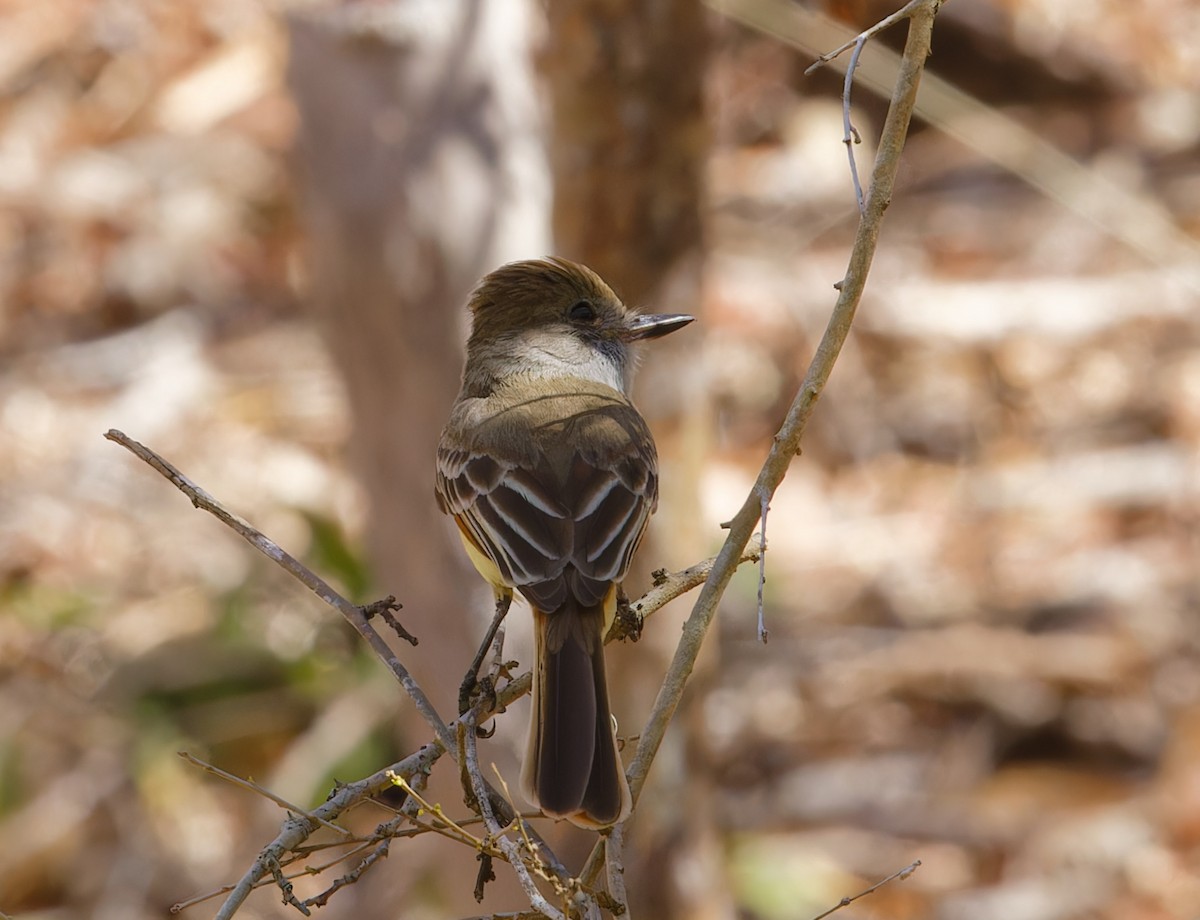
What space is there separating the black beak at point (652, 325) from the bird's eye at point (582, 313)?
89mm

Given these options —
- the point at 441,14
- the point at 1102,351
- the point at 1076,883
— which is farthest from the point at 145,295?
the point at 1076,883

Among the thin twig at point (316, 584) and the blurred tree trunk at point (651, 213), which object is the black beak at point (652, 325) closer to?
the blurred tree trunk at point (651, 213)

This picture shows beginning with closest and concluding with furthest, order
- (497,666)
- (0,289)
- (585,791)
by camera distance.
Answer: (585,791)
(497,666)
(0,289)

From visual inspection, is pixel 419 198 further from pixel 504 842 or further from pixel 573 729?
pixel 504 842

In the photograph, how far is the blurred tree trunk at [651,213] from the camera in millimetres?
4594

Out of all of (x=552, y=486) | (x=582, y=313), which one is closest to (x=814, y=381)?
(x=552, y=486)

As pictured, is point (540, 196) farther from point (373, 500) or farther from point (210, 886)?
point (210, 886)

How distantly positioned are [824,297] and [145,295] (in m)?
3.49

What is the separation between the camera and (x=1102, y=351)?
7.54m

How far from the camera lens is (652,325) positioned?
3.33 metres

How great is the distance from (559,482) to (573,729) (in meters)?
0.65

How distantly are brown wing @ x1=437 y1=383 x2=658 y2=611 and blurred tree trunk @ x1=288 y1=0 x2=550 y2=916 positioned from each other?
2.11 metres

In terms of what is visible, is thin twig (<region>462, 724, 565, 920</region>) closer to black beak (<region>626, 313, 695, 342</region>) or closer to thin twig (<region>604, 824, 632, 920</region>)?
thin twig (<region>604, 824, 632, 920</region>)

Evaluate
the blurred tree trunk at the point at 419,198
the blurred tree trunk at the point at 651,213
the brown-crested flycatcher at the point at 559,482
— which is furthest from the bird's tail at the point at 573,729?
the blurred tree trunk at the point at 419,198
